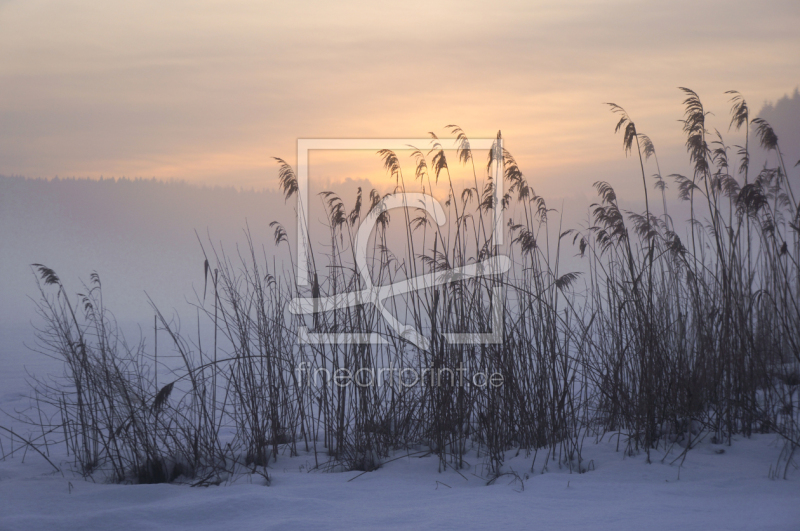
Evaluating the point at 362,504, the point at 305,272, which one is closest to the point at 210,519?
the point at 362,504

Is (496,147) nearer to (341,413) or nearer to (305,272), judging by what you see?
(305,272)

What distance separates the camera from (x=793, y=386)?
133 inches

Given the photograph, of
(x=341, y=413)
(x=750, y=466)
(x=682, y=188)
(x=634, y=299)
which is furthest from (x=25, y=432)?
(x=682, y=188)

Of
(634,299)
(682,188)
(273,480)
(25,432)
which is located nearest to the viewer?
(273,480)

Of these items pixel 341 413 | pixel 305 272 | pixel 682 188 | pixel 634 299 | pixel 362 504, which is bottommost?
pixel 362 504

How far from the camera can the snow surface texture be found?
7.22 feet

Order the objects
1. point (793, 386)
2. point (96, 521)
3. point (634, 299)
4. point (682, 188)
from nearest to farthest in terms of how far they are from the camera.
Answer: point (96, 521) < point (634, 299) < point (793, 386) < point (682, 188)

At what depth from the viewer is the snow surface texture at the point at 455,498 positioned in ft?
7.22

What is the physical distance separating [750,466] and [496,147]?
205 cm

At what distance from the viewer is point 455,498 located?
2.54m

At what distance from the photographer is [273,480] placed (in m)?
2.92

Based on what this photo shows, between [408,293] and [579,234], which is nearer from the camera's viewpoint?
[408,293]

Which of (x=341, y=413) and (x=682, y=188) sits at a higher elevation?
(x=682, y=188)

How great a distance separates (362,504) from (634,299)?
1840mm
